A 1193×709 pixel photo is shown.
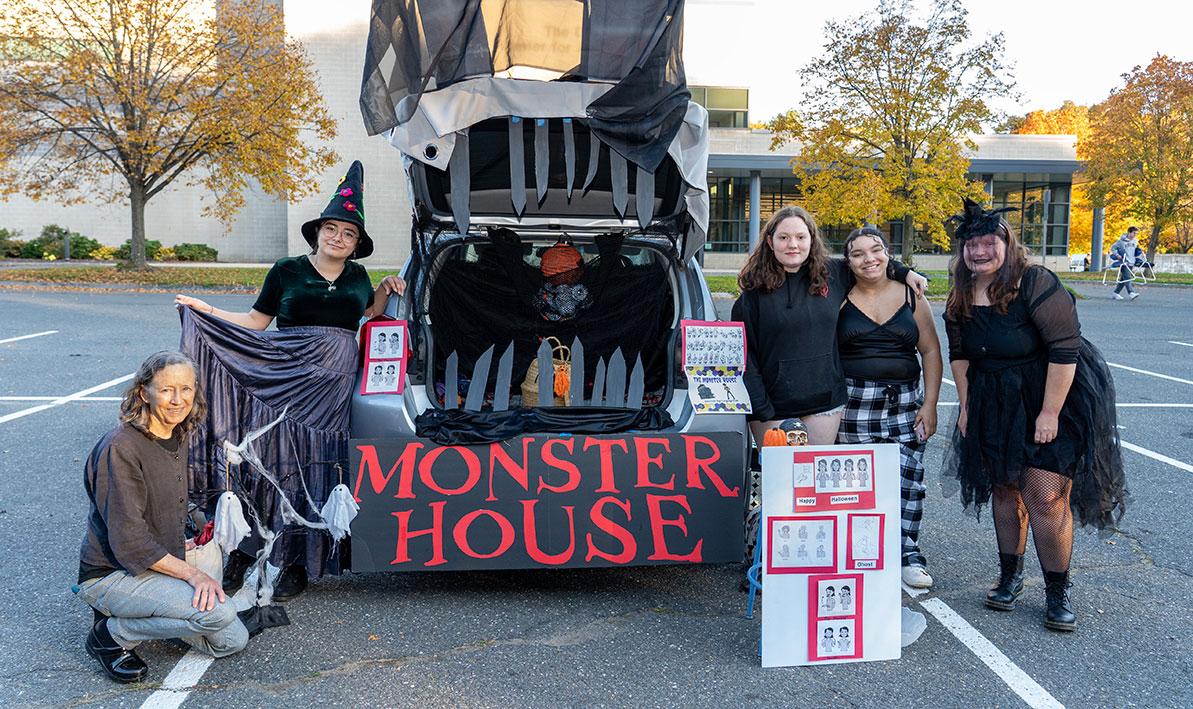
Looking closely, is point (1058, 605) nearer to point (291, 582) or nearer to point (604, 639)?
point (604, 639)

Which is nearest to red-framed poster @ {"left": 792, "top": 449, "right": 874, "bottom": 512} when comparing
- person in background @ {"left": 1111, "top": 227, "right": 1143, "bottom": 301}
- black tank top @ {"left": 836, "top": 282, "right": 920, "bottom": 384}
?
black tank top @ {"left": 836, "top": 282, "right": 920, "bottom": 384}

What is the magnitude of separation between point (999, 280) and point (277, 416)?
3.00 metres

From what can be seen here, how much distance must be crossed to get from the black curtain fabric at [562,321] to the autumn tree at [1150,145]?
1318 inches

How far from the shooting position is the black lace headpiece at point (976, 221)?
11.2 feet

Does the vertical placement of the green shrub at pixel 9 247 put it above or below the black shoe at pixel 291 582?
above

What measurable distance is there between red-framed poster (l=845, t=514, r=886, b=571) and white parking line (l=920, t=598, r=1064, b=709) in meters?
0.50

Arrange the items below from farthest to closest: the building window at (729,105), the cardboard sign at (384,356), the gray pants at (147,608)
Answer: the building window at (729,105), the cardboard sign at (384,356), the gray pants at (147,608)

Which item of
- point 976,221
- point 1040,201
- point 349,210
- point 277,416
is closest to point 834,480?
point 976,221

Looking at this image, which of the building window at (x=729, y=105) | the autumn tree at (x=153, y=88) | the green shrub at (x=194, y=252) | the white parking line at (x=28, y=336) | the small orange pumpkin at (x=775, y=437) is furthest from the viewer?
the building window at (x=729, y=105)

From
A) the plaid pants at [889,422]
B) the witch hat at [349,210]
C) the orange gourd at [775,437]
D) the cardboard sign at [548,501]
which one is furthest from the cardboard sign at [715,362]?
the witch hat at [349,210]

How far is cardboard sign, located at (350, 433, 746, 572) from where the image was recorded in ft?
11.1

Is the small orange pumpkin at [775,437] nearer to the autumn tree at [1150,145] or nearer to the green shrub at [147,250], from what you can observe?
the green shrub at [147,250]

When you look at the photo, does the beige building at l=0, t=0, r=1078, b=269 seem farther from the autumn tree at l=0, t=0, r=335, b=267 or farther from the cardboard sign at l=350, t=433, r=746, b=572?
the cardboard sign at l=350, t=433, r=746, b=572

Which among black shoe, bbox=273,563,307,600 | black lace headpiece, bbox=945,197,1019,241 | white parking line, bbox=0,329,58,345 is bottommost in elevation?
black shoe, bbox=273,563,307,600
